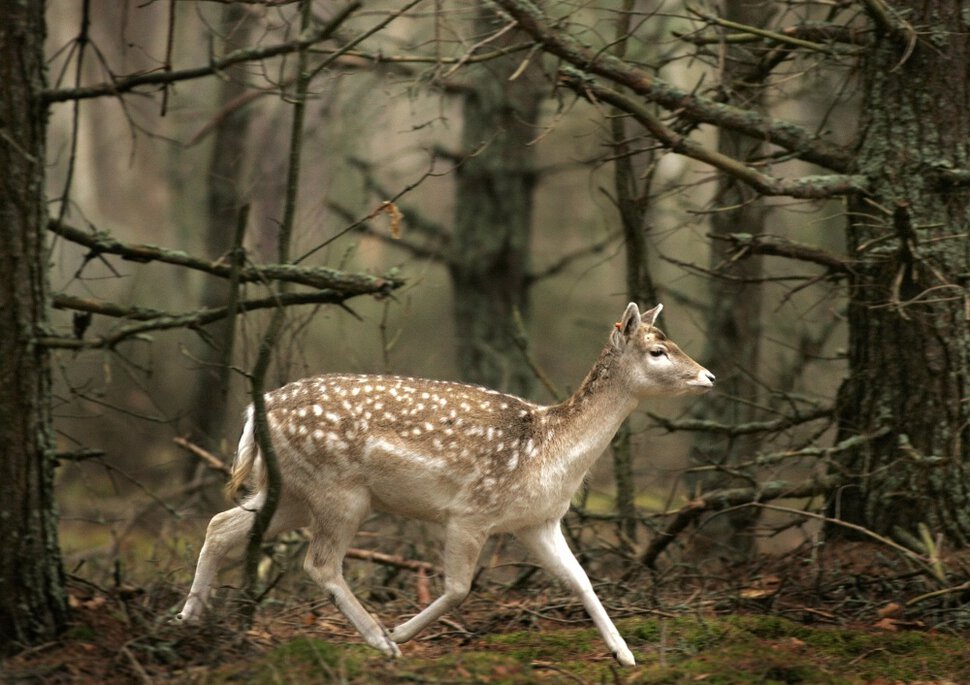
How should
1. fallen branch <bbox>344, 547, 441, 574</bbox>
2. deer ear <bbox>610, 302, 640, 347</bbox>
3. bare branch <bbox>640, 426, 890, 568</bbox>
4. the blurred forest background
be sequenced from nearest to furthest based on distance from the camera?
1. the blurred forest background
2. deer ear <bbox>610, 302, 640, 347</bbox>
3. bare branch <bbox>640, 426, 890, 568</bbox>
4. fallen branch <bbox>344, 547, 441, 574</bbox>

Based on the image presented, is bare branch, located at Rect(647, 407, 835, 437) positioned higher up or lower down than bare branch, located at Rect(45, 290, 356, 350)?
lower down

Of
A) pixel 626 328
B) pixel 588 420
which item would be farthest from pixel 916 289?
pixel 588 420

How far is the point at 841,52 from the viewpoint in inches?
309

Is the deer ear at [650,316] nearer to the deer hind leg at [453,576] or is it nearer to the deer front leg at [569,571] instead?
the deer front leg at [569,571]

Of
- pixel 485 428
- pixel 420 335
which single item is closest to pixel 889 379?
pixel 485 428

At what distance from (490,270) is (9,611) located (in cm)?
895

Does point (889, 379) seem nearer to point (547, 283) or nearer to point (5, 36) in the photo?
point (5, 36)

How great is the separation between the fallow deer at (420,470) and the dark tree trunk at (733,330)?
2169mm

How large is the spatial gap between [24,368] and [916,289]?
205 inches

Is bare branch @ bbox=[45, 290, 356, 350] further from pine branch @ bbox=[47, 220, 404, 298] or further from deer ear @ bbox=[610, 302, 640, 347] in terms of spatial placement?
deer ear @ bbox=[610, 302, 640, 347]

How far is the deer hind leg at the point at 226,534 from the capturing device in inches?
269

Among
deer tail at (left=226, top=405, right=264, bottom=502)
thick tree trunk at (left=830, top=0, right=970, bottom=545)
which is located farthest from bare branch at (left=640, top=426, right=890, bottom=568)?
deer tail at (left=226, top=405, right=264, bottom=502)

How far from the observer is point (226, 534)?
6.97m

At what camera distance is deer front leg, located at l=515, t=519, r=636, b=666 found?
6535 mm
